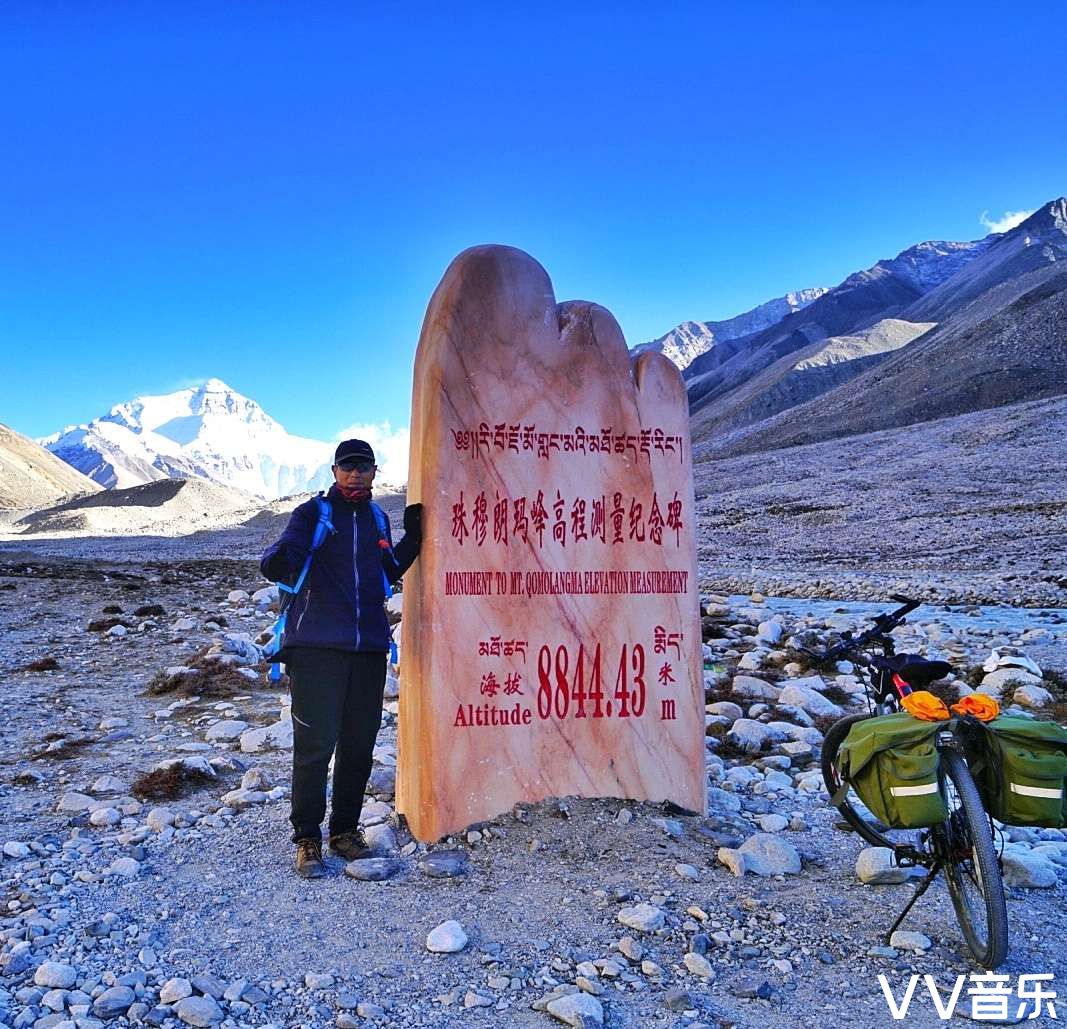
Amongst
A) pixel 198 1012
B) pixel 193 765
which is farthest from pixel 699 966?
pixel 193 765

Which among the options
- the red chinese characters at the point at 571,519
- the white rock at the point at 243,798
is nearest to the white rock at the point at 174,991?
the white rock at the point at 243,798

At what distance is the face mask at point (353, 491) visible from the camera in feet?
16.3

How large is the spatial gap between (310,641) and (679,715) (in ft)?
7.91

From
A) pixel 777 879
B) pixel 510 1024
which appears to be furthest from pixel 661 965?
pixel 777 879

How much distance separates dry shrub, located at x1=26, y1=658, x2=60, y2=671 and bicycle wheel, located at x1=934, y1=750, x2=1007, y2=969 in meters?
9.53

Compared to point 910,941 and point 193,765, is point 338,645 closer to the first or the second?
point 193,765

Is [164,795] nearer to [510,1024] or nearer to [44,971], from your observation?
[44,971]

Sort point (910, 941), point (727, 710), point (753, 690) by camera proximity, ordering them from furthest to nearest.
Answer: point (753, 690) < point (727, 710) < point (910, 941)

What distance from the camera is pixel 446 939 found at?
13.0ft

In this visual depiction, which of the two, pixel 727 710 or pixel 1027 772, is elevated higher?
pixel 1027 772

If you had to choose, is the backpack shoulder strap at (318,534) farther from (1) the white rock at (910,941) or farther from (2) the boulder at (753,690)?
(2) the boulder at (753,690)

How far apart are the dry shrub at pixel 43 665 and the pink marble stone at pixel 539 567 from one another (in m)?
6.38

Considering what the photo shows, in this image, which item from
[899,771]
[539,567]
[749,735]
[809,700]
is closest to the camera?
[899,771]

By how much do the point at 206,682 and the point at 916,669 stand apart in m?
7.35
